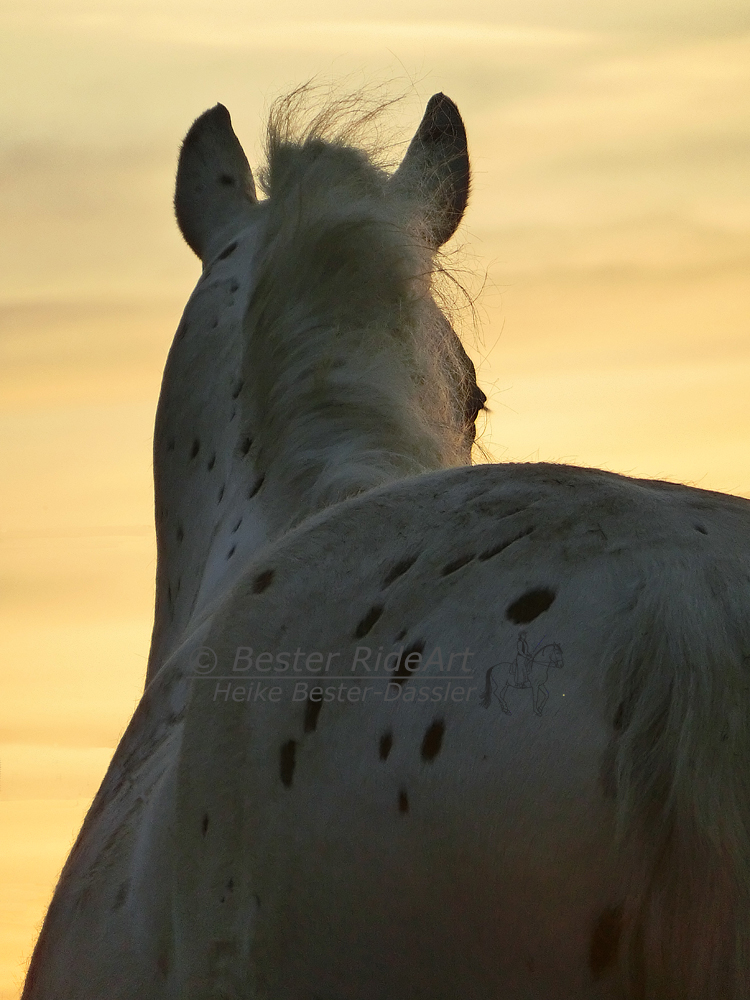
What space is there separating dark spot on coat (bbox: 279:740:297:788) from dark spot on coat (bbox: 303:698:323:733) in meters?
0.03

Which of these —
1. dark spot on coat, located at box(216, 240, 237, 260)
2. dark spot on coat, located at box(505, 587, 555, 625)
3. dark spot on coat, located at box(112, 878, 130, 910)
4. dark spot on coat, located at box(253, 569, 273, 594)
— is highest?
dark spot on coat, located at box(216, 240, 237, 260)

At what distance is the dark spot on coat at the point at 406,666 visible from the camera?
1.31 m

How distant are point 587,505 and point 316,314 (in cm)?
104

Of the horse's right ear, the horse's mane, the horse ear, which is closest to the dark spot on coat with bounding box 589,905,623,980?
the horse's mane

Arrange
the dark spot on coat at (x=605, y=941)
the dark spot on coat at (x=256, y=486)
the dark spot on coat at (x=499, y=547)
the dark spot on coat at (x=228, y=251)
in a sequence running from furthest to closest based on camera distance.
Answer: the dark spot on coat at (x=228, y=251) < the dark spot on coat at (x=256, y=486) < the dark spot on coat at (x=499, y=547) < the dark spot on coat at (x=605, y=941)

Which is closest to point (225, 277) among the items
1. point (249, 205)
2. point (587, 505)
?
point (249, 205)

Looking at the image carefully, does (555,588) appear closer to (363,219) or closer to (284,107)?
(363,219)

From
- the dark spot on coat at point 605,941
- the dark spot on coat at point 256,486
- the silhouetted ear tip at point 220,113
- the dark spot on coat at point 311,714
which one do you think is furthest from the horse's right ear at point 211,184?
the dark spot on coat at point 605,941

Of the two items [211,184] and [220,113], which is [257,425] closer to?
[211,184]

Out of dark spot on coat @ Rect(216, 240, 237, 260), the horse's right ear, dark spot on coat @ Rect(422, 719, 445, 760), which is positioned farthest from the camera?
the horse's right ear

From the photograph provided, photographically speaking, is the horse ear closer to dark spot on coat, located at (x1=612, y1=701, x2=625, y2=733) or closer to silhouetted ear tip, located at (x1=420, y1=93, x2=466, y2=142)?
silhouetted ear tip, located at (x1=420, y1=93, x2=466, y2=142)

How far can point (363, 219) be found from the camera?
2.25 m

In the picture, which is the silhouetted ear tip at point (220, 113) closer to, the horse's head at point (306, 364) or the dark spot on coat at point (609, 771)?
the horse's head at point (306, 364)

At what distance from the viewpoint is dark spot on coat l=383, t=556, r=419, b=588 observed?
1411 mm
